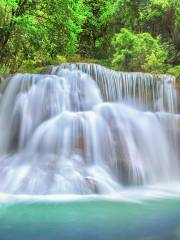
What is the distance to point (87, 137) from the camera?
898cm

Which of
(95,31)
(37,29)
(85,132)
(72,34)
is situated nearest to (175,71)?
(72,34)

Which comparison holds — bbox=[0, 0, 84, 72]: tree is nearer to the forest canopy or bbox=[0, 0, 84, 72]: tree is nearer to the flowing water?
the forest canopy

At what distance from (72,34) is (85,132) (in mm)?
7447

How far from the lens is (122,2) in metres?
17.3

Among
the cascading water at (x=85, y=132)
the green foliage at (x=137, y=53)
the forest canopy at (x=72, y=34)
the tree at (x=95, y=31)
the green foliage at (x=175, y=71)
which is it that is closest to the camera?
the cascading water at (x=85, y=132)

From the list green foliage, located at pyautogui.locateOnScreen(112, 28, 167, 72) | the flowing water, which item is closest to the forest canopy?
green foliage, located at pyautogui.locateOnScreen(112, 28, 167, 72)

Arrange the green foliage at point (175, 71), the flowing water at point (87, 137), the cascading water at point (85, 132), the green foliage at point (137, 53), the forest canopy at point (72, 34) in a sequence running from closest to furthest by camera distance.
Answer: the flowing water at point (87, 137) < the cascading water at point (85, 132) < the green foliage at point (175, 71) < the forest canopy at point (72, 34) < the green foliage at point (137, 53)

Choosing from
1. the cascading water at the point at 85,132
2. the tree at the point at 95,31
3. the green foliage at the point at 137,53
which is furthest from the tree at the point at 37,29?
the tree at the point at 95,31

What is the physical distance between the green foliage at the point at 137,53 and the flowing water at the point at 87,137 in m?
2.27

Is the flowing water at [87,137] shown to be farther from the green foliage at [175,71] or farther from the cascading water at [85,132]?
the green foliage at [175,71]

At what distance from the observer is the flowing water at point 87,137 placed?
744cm

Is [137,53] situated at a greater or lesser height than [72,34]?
lesser

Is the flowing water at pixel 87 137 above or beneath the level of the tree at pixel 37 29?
beneath

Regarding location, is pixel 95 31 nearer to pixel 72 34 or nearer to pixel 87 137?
pixel 72 34
